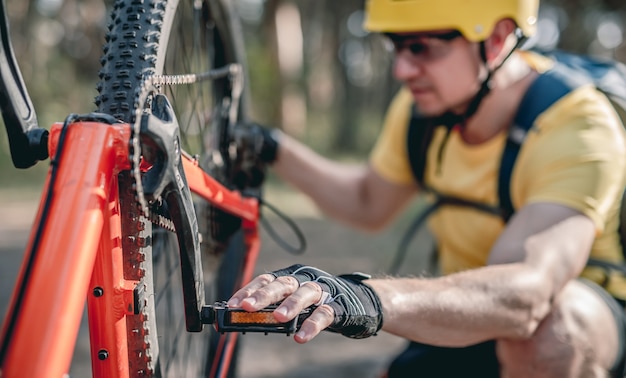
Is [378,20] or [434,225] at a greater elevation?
[378,20]

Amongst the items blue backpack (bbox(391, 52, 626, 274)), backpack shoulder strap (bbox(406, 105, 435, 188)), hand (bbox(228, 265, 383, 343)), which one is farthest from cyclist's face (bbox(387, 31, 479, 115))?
hand (bbox(228, 265, 383, 343))

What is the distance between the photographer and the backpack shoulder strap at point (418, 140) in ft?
8.84

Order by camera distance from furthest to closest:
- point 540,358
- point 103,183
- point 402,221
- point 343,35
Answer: point 343,35 → point 402,221 → point 540,358 → point 103,183

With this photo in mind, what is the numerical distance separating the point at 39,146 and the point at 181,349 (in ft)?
7.20

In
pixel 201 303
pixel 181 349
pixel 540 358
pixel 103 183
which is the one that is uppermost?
pixel 103 183

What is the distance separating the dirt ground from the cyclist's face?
99 cm

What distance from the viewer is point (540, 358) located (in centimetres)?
184

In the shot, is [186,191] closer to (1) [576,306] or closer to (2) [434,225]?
(1) [576,306]

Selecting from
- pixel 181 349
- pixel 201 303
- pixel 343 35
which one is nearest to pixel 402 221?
pixel 181 349

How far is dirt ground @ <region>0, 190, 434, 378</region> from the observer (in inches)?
133

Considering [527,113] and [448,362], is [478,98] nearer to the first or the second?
[527,113]

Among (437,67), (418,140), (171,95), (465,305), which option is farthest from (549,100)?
(171,95)

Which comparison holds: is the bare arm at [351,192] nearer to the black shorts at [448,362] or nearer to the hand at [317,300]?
the black shorts at [448,362]

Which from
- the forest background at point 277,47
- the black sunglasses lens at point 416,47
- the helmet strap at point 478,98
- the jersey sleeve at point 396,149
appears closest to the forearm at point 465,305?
the helmet strap at point 478,98
